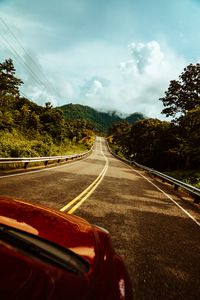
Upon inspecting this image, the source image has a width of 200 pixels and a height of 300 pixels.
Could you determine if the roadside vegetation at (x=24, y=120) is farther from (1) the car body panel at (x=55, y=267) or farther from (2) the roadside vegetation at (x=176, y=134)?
(1) the car body panel at (x=55, y=267)

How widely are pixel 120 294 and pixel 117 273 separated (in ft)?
0.80

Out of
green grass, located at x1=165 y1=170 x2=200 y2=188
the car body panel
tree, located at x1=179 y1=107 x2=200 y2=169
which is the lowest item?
green grass, located at x1=165 y1=170 x2=200 y2=188

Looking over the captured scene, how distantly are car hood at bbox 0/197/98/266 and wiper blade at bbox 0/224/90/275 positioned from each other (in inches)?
3.5

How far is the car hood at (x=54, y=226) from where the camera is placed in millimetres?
2201

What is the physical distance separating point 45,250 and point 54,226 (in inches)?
24.0

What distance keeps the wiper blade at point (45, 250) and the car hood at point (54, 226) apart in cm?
9

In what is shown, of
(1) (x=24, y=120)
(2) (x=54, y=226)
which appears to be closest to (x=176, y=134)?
→ (1) (x=24, y=120)

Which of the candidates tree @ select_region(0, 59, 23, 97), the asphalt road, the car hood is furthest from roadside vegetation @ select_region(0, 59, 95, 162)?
the car hood

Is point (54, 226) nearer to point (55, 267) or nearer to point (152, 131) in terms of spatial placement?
point (55, 267)

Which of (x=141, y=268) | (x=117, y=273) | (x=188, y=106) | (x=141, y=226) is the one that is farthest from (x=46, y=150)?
(x=117, y=273)

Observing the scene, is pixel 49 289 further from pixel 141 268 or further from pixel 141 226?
pixel 141 226

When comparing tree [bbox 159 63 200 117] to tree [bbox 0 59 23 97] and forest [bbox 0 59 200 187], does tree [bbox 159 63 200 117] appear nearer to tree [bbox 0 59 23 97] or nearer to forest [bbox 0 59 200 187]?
forest [bbox 0 59 200 187]

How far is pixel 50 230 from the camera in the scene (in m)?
2.38

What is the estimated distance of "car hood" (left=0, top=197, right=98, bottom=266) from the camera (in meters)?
2.20
